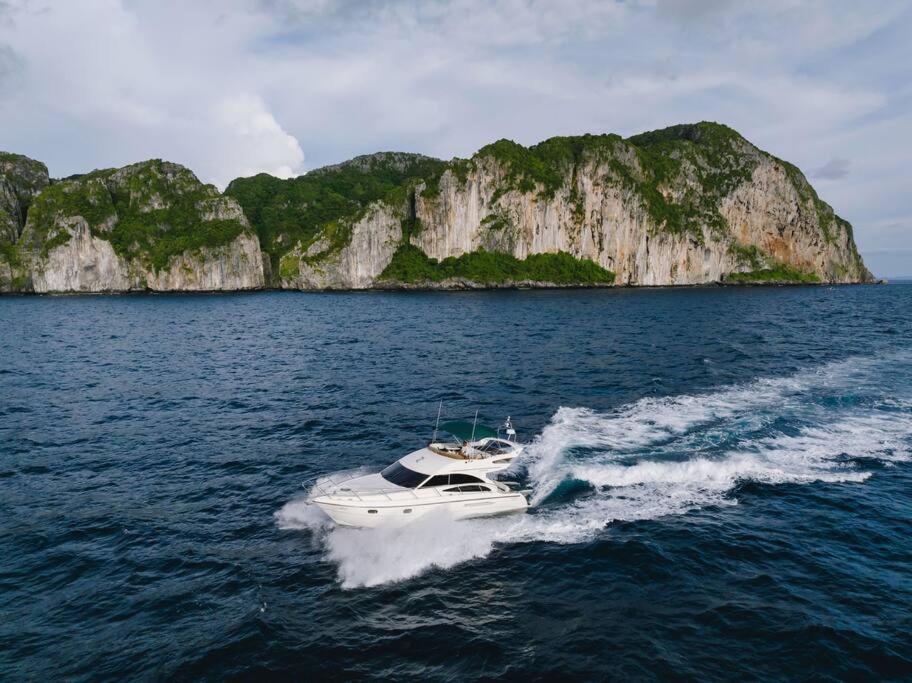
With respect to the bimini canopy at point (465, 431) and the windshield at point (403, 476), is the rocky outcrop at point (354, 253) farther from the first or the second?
the windshield at point (403, 476)

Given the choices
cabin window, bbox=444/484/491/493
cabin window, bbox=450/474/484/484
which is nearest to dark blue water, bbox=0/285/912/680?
cabin window, bbox=444/484/491/493

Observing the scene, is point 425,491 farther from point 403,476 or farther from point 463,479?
point 463,479

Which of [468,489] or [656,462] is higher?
[468,489]

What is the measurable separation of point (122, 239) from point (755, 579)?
220727 mm

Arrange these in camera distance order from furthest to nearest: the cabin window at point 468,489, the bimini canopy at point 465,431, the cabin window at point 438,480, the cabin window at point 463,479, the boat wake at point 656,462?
the bimini canopy at point 465,431 → the cabin window at point 463,479 → the cabin window at point 468,489 → the cabin window at point 438,480 → the boat wake at point 656,462

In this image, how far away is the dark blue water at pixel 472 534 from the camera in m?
14.0

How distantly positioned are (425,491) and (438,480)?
2.35ft

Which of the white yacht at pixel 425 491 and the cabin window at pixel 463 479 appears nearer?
the white yacht at pixel 425 491

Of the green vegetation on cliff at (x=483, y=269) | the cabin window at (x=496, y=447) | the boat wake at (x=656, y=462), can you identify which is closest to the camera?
the boat wake at (x=656, y=462)

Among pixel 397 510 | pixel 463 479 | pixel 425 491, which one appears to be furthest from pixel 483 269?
pixel 397 510

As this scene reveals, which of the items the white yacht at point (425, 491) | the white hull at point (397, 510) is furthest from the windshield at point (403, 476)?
the white hull at point (397, 510)

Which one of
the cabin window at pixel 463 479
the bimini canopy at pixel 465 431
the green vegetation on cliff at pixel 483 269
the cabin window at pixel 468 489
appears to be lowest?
the cabin window at pixel 468 489

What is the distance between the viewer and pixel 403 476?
2111 centimetres

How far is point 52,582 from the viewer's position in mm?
17312
